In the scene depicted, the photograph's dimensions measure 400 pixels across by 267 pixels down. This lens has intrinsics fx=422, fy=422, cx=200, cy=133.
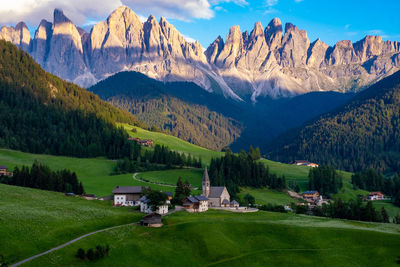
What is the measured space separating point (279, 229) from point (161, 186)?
7755cm

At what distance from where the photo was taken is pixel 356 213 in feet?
389

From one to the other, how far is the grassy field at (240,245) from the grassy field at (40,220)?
4606mm

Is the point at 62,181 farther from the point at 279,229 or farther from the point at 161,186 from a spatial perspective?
the point at 279,229

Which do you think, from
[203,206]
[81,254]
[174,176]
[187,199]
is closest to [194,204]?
[187,199]

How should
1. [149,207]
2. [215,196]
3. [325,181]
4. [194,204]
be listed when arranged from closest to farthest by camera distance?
[149,207] → [194,204] → [215,196] → [325,181]

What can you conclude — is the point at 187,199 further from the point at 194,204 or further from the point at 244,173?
the point at 244,173

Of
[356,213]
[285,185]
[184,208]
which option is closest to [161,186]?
[184,208]

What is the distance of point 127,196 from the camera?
126m

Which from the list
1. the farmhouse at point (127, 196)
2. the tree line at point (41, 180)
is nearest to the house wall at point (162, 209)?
the farmhouse at point (127, 196)

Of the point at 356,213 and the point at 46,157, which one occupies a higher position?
the point at 46,157

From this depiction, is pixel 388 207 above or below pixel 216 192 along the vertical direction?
below

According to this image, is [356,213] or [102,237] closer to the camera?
[102,237]

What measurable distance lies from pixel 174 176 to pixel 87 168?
128 ft

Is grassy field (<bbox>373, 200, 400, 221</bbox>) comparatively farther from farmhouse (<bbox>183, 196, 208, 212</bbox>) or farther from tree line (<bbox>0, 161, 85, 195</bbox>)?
tree line (<bbox>0, 161, 85, 195</bbox>)
